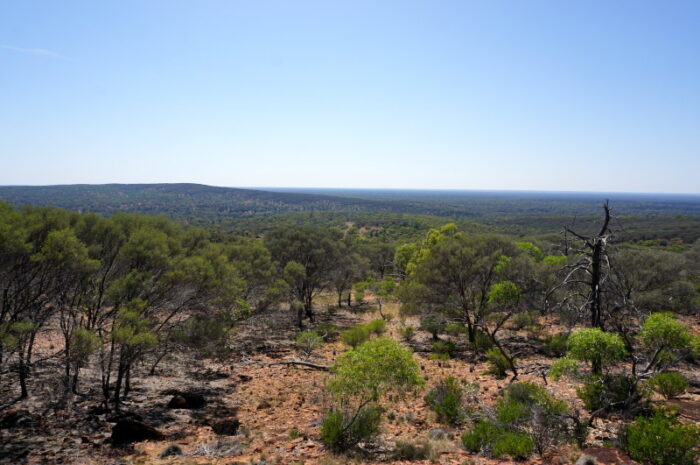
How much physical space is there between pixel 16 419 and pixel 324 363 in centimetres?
1270

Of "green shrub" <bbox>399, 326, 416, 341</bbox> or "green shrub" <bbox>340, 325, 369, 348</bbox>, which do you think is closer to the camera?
"green shrub" <bbox>340, 325, 369, 348</bbox>

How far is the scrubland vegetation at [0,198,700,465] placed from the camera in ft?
32.3

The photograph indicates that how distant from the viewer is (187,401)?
1491 cm

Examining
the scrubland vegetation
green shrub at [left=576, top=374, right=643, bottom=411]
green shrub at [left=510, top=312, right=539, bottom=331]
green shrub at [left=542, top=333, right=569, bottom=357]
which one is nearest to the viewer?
the scrubland vegetation

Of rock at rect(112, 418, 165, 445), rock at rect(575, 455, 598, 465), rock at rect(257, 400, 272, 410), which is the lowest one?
rock at rect(257, 400, 272, 410)

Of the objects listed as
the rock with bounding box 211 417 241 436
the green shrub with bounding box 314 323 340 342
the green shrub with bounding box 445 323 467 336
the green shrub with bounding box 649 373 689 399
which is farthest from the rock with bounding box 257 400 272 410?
the green shrub with bounding box 649 373 689 399

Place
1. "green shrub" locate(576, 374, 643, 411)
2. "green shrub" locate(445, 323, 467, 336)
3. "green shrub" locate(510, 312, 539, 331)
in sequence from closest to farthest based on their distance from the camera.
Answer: "green shrub" locate(576, 374, 643, 411) < "green shrub" locate(510, 312, 539, 331) < "green shrub" locate(445, 323, 467, 336)

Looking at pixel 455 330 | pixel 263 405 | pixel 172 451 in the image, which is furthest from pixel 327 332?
pixel 172 451

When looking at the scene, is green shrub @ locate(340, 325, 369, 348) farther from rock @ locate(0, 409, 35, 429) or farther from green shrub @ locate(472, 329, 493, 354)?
rock @ locate(0, 409, 35, 429)

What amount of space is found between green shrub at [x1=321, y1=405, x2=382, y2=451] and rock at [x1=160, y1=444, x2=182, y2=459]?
13.7 ft

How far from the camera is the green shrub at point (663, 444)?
7.66 meters

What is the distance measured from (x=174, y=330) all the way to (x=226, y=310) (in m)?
2.43

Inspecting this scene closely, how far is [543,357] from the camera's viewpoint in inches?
776

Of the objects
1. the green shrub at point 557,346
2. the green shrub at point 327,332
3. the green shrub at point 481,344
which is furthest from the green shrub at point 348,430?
the green shrub at point 327,332
